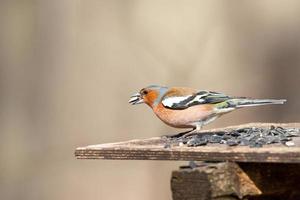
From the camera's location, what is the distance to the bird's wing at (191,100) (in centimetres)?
570

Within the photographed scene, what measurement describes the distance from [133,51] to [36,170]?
1.64m

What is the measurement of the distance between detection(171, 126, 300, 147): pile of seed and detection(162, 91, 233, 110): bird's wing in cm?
35

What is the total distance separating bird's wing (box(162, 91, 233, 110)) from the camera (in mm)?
5703

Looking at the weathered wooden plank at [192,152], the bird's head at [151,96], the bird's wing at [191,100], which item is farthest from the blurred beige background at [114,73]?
the weathered wooden plank at [192,152]

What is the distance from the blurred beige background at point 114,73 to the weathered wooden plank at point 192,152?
4141 millimetres

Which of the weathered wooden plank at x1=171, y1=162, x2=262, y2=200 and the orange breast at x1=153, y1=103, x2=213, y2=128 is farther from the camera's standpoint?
the orange breast at x1=153, y1=103, x2=213, y2=128

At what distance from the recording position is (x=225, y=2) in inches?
371

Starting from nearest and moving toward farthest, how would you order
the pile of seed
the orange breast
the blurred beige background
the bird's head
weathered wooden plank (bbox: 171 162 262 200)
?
1. weathered wooden plank (bbox: 171 162 262 200)
2. the pile of seed
3. the orange breast
4. the bird's head
5. the blurred beige background

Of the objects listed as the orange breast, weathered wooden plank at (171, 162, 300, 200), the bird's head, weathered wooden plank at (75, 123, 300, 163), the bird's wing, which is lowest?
weathered wooden plank at (171, 162, 300, 200)

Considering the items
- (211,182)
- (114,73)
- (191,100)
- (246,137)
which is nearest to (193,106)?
(191,100)

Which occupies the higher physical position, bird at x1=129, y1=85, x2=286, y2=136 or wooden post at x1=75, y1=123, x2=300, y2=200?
bird at x1=129, y1=85, x2=286, y2=136

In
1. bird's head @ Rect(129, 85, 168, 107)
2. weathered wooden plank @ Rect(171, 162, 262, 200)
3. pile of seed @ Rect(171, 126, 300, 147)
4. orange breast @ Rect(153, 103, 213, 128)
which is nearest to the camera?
weathered wooden plank @ Rect(171, 162, 262, 200)

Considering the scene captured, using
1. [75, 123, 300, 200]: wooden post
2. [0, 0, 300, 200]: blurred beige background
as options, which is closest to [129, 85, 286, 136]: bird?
[75, 123, 300, 200]: wooden post

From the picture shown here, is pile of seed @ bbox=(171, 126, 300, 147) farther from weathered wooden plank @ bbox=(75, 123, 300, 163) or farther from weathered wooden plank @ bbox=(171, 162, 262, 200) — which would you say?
weathered wooden plank @ bbox=(171, 162, 262, 200)
